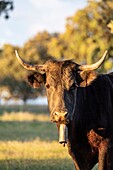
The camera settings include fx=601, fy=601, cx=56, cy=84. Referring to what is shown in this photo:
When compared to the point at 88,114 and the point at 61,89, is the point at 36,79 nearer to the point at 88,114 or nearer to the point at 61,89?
the point at 61,89

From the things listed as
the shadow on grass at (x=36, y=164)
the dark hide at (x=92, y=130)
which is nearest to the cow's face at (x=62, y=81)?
the dark hide at (x=92, y=130)

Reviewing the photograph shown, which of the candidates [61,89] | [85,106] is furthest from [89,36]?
[61,89]

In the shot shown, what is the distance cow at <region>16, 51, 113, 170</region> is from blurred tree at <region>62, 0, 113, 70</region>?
35.8 m

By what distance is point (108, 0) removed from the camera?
48.5 meters

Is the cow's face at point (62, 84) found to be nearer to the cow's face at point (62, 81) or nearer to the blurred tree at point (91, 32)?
the cow's face at point (62, 81)

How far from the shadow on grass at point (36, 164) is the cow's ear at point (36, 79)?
392 cm

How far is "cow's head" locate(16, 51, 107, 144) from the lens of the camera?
8.38 m

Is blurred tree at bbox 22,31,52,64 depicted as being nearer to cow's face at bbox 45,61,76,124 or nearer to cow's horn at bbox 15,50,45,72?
cow's horn at bbox 15,50,45,72

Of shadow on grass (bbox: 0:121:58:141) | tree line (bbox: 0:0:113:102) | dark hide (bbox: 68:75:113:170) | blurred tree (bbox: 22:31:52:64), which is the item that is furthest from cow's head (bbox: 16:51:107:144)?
blurred tree (bbox: 22:31:52:64)

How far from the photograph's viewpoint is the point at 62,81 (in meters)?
8.66

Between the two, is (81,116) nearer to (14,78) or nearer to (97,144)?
(97,144)

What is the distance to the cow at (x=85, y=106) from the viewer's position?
8852 millimetres

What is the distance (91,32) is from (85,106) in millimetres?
43116

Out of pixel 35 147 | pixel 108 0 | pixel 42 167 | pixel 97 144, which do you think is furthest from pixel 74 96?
pixel 108 0
